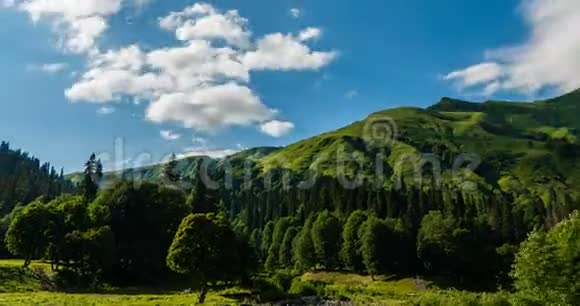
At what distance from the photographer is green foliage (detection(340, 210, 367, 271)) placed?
142m

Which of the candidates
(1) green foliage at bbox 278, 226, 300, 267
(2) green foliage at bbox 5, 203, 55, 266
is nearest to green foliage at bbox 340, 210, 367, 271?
(1) green foliage at bbox 278, 226, 300, 267

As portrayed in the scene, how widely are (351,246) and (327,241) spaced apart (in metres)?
8.66

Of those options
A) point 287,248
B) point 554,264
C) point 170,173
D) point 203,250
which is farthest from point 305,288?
point 170,173

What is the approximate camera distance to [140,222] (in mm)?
117938

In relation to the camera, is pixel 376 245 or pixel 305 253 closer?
pixel 376 245

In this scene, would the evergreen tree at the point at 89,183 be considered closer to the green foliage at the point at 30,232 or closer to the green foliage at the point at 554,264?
the green foliage at the point at 30,232

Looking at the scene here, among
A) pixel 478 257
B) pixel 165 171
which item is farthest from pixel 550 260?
pixel 165 171

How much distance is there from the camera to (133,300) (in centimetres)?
7100

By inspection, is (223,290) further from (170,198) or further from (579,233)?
(579,233)

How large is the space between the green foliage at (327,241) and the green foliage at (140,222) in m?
41.0

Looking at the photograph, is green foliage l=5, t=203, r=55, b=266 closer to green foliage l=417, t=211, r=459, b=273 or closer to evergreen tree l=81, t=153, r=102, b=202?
evergreen tree l=81, t=153, r=102, b=202

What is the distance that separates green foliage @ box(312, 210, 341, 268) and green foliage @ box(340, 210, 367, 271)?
3291mm

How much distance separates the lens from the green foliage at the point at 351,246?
5591 inches

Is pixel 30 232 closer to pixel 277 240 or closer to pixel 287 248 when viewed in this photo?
pixel 287 248
